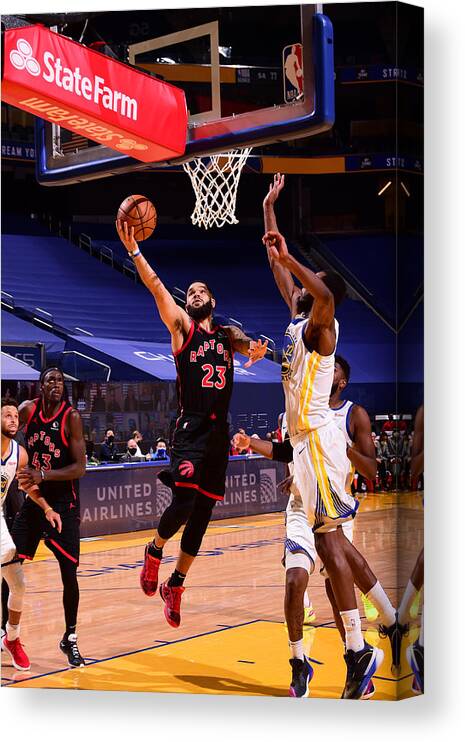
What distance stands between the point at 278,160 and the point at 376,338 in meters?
1.11

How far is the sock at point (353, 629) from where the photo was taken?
6113 millimetres

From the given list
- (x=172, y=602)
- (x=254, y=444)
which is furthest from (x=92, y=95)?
(x=172, y=602)

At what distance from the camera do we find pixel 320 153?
6.22 metres

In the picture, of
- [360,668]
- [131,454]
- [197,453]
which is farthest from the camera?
[131,454]

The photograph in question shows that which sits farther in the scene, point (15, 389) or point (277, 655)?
point (15, 389)

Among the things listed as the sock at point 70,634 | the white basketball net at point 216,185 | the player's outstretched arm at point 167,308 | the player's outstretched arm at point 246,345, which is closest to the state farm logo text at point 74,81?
the white basketball net at point 216,185

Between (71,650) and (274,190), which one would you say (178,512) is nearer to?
(71,650)

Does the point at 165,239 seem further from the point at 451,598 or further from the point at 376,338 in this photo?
the point at 451,598

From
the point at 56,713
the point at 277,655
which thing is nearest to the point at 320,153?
the point at 277,655

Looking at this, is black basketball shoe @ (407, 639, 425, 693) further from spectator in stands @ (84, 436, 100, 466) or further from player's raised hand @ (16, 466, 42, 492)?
player's raised hand @ (16, 466, 42, 492)

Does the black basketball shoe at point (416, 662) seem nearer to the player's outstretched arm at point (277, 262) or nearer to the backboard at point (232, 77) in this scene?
the player's outstretched arm at point (277, 262)

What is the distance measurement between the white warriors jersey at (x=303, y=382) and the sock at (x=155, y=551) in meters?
1.00

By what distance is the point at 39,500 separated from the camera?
6.74 metres

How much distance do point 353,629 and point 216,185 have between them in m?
2.47
